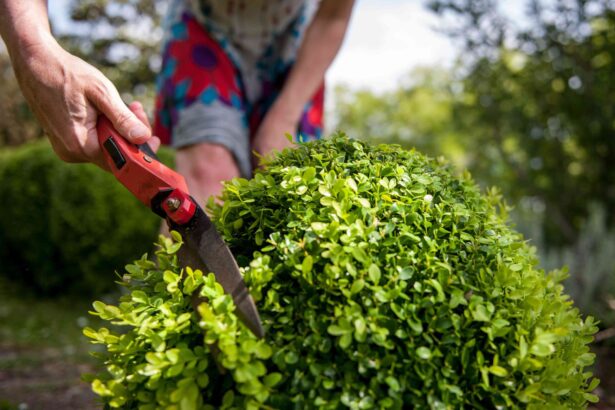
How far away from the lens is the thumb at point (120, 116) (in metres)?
1.65

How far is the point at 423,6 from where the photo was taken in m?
5.92

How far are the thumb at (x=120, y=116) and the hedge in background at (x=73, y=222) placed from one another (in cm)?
596

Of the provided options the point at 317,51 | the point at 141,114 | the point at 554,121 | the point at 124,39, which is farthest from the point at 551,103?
the point at 124,39

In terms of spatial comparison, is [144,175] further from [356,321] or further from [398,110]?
[398,110]

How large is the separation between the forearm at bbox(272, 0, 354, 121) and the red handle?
3.47ft

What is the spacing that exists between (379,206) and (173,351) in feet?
1.96

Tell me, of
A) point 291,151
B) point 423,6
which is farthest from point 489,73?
point 291,151

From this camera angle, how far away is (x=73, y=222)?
748 cm

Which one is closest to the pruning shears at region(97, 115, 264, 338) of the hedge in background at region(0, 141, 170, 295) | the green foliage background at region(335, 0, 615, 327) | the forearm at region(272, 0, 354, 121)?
the forearm at region(272, 0, 354, 121)

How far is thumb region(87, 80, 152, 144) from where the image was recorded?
1.65 meters

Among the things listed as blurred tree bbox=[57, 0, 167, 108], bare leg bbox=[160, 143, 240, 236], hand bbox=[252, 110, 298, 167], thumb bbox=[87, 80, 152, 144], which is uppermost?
thumb bbox=[87, 80, 152, 144]

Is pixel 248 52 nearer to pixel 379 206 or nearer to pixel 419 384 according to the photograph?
pixel 379 206

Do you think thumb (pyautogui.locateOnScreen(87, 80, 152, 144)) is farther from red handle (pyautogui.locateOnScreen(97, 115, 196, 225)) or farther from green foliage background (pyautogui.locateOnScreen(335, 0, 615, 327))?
green foliage background (pyautogui.locateOnScreen(335, 0, 615, 327))

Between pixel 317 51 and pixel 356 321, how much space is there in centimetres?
167
